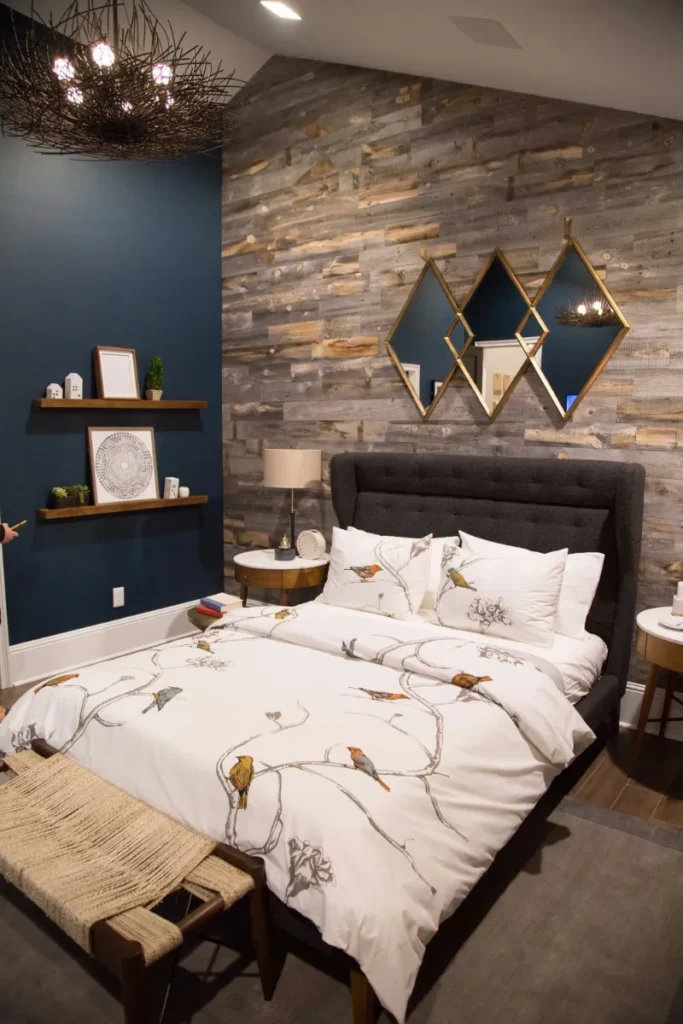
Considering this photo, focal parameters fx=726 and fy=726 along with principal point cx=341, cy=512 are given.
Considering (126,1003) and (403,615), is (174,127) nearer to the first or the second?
(403,615)

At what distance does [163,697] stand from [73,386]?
2.19 metres

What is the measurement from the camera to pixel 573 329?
3.42m

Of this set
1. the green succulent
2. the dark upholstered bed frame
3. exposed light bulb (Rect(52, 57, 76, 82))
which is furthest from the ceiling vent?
the green succulent

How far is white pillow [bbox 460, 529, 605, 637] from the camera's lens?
3148 millimetres

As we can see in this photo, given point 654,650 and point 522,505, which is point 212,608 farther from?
point 654,650

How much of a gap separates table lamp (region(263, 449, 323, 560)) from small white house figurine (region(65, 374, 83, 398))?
1.07m

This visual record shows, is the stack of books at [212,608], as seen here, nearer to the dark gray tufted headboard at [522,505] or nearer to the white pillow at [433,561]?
the dark gray tufted headboard at [522,505]

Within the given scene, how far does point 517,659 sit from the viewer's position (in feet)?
8.82

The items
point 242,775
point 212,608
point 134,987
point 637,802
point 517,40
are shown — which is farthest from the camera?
point 212,608

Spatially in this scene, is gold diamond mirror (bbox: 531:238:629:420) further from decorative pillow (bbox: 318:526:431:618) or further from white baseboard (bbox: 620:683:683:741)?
white baseboard (bbox: 620:683:683:741)

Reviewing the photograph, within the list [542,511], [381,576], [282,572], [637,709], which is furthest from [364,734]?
[282,572]

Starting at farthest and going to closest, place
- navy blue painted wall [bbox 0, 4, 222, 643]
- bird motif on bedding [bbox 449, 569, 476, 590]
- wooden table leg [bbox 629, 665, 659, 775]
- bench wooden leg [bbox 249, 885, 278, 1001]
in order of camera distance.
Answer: navy blue painted wall [bbox 0, 4, 222, 643] → bird motif on bedding [bbox 449, 569, 476, 590] → wooden table leg [bbox 629, 665, 659, 775] → bench wooden leg [bbox 249, 885, 278, 1001]

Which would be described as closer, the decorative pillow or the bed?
the bed

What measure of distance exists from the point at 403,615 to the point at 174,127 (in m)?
2.18
